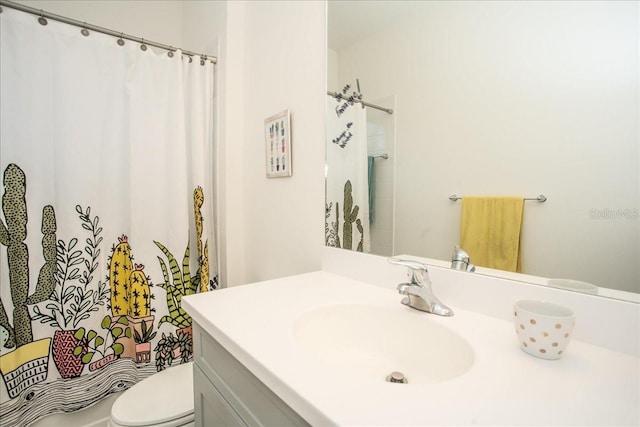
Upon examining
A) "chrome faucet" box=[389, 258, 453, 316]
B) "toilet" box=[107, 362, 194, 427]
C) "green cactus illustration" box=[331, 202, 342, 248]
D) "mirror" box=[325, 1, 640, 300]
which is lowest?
"toilet" box=[107, 362, 194, 427]

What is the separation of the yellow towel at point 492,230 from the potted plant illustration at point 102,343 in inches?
56.0

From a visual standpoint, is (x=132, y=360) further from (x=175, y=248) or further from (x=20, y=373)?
(x=175, y=248)

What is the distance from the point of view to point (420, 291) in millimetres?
716

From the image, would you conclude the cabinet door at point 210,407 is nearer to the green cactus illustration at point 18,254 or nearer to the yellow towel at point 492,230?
the yellow towel at point 492,230

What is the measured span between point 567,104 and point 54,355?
1.84 meters

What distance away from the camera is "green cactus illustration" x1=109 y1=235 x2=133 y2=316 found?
1251 millimetres

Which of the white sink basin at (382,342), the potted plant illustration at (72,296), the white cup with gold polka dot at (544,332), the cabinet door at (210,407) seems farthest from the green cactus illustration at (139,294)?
the white cup with gold polka dot at (544,332)

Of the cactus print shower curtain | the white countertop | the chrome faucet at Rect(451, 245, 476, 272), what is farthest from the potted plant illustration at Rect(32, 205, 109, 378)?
the chrome faucet at Rect(451, 245, 476, 272)

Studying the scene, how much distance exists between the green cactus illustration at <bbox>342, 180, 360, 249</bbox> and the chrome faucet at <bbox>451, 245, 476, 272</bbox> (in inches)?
15.1

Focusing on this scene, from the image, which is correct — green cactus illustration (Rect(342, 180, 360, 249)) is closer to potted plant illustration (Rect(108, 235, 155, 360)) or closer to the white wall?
the white wall

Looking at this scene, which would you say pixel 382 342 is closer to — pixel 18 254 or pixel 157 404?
pixel 157 404

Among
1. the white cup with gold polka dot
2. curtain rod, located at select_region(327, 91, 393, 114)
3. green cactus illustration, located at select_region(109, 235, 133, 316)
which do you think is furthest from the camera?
green cactus illustration, located at select_region(109, 235, 133, 316)

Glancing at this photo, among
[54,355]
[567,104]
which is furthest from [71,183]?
[567,104]

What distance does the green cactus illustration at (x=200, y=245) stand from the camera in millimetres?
1435
